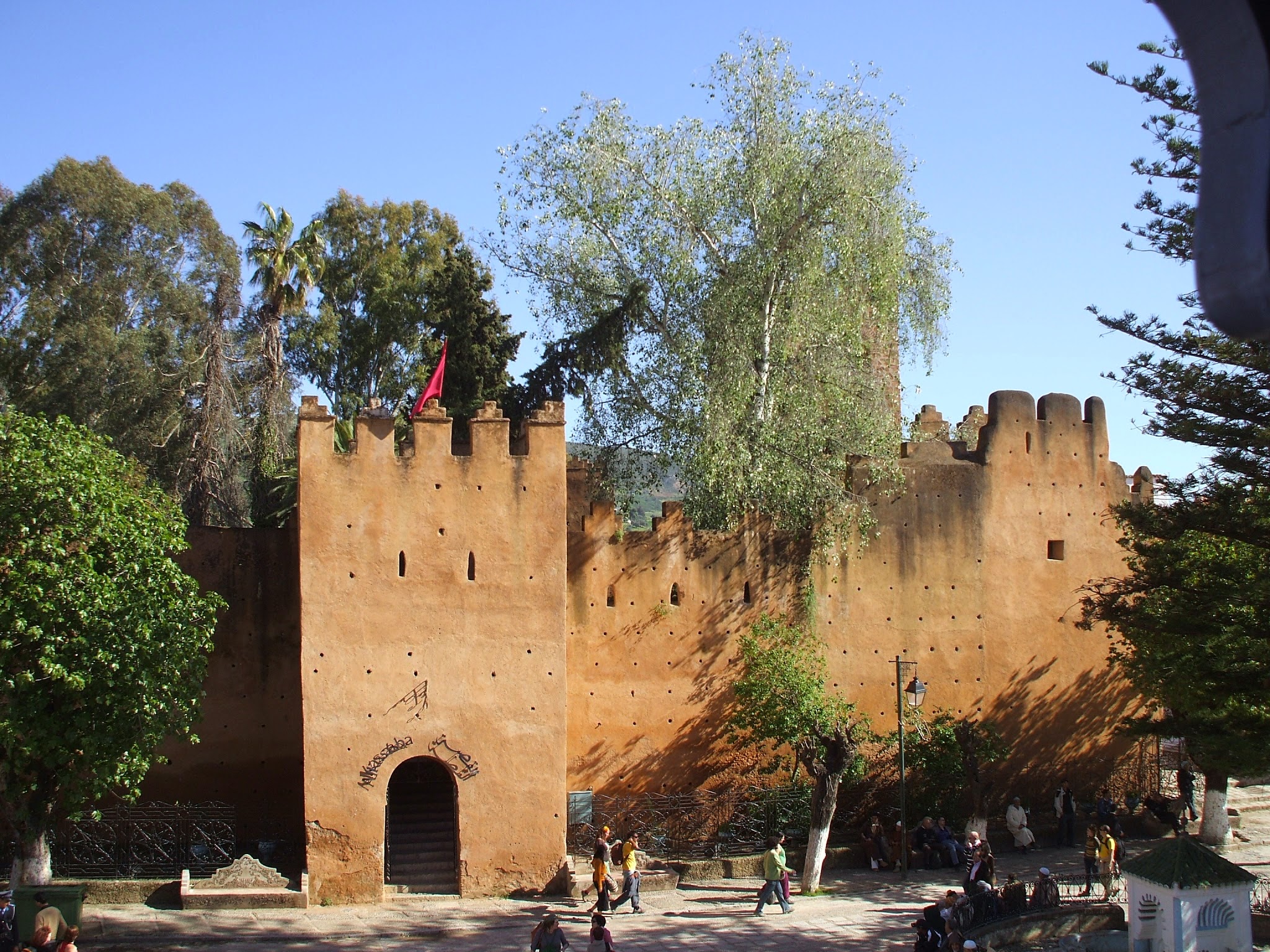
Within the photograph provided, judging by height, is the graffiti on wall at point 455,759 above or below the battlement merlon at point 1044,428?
below

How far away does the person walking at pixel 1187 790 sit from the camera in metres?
21.2

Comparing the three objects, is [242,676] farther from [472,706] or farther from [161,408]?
[161,408]

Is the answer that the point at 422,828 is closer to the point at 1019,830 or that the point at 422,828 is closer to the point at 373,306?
the point at 1019,830

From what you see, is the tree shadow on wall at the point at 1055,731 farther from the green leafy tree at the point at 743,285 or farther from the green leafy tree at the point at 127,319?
the green leafy tree at the point at 127,319

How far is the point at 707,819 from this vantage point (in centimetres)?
1912

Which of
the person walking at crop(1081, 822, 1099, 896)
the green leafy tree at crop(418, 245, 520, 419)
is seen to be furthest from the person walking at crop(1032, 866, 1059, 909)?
the green leafy tree at crop(418, 245, 520, 419)

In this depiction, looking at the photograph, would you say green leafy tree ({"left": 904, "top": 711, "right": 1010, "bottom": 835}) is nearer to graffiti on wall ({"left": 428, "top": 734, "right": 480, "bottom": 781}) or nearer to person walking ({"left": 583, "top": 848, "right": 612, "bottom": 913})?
person walking ({"left": 583, "top": 848, "right": 612, "bottom": 913})

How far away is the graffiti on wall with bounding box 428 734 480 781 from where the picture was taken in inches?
668

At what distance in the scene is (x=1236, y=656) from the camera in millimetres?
16547

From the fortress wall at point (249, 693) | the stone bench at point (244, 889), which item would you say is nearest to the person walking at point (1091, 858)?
the stone bench at point (244, 889)

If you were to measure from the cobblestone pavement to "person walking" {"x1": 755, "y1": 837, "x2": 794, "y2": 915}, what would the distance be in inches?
6.1

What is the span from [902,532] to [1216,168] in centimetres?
1861

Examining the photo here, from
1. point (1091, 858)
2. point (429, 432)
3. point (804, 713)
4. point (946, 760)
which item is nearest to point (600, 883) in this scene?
point (804, 713)

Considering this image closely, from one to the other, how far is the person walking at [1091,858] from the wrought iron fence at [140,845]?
36.0 feet
